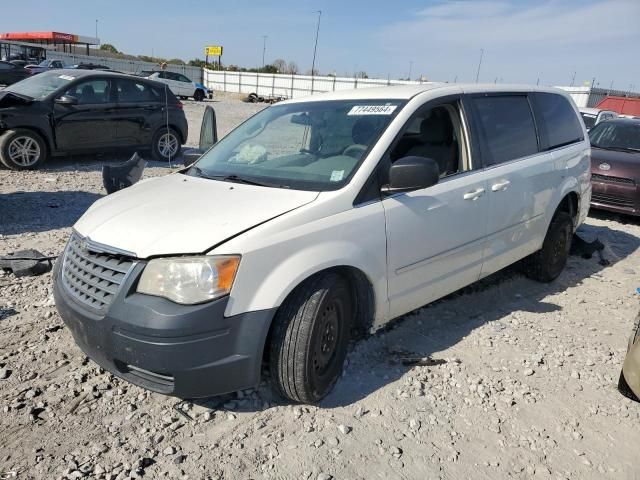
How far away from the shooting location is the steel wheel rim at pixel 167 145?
10766mm

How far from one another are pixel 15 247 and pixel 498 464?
499 centimetres

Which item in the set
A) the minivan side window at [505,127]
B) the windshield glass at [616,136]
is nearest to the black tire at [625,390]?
the minivan side window at [505,127]

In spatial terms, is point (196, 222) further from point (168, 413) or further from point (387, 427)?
point (387, 427)

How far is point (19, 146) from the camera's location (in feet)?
28.8

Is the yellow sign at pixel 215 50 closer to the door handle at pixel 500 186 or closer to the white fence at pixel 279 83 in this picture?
the white fence at pixel 279 83

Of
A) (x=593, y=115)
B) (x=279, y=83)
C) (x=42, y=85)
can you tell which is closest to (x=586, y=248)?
(x=593, y=115)

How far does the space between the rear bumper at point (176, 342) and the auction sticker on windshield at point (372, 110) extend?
5.28 feet

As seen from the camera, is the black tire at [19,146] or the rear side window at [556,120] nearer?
the rear side window at [556,120]

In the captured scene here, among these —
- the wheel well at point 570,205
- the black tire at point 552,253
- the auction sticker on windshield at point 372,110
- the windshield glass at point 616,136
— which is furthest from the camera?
the windshield glass at point 616,136

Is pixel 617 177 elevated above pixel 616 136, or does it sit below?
below

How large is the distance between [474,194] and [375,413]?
5.70 ft

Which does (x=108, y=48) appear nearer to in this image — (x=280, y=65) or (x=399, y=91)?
(x=280, y=65)

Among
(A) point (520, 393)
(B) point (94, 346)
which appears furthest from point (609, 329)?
(B) point (94, 346)

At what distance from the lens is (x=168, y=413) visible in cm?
296
